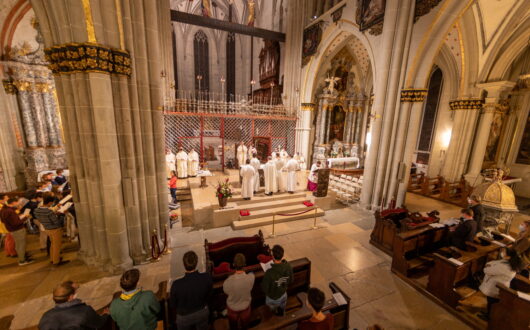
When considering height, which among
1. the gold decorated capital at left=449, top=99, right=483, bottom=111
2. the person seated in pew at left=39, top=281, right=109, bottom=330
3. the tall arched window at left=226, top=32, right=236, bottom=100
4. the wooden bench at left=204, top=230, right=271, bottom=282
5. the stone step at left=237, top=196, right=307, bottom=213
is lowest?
the stone step at left=237, top=196, right=307, bottom=213

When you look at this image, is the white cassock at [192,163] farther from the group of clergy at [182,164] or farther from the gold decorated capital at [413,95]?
the gold decorated capital at [413,95]

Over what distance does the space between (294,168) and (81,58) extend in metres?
6.79

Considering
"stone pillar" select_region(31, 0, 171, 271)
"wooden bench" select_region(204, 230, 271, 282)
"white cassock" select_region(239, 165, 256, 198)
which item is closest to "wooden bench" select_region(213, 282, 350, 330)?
"wooden bench" select_region(204, 230, 271, 282)

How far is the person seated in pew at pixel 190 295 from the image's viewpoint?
2588 millimetres

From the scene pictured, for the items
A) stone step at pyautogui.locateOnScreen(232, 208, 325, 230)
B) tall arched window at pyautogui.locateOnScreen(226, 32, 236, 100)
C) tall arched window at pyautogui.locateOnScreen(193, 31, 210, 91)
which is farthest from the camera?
tall arched window at pyautogui.locateOnScreen(193, 31, 210, 91)

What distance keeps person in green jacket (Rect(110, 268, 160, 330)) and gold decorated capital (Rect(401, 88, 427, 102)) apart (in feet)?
29.1

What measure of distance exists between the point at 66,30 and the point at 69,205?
389cm

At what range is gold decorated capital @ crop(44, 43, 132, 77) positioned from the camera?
3977mm

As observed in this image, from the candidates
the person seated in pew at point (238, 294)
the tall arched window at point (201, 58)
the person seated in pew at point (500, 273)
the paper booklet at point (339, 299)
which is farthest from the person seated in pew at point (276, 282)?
the tall arched window at point (201, 58)

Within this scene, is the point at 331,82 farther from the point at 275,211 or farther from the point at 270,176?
the point at 275,211

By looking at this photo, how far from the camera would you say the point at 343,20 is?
34.3 feet

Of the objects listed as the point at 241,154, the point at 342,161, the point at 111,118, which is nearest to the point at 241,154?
the point at 241,154

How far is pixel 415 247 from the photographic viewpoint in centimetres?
526

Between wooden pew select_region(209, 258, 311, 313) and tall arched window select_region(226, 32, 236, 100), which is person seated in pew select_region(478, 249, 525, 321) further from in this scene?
tall arched window select_region(226, 32, 236, 100)
